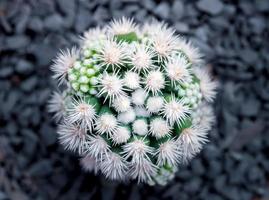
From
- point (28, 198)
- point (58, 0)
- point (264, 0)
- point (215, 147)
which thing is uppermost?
point (264, 0)

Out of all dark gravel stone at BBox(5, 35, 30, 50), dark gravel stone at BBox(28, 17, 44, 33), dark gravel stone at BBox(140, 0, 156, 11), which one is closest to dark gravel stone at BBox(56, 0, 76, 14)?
dark gravel stone at BBox(28, 17, 44, 33)

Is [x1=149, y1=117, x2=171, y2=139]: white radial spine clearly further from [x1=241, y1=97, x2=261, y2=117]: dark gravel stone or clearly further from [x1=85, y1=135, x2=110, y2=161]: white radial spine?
[x1=241, y1=97, x2=261, y2=117]: dark gravel stone

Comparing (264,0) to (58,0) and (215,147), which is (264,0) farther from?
(58,0)

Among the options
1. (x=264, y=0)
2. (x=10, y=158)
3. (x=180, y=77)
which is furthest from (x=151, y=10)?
(x=10, y=158)

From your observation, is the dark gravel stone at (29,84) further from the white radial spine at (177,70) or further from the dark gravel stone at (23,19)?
the white radial spine at (177,70)

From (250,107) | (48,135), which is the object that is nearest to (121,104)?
(48,135)

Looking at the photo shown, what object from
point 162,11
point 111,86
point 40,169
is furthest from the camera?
point 162,11

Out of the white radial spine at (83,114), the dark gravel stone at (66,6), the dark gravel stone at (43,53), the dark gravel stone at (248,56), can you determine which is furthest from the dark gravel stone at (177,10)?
the white radial spine at (83,114)

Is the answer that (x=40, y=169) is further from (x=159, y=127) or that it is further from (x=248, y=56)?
(x=248, y=56)
